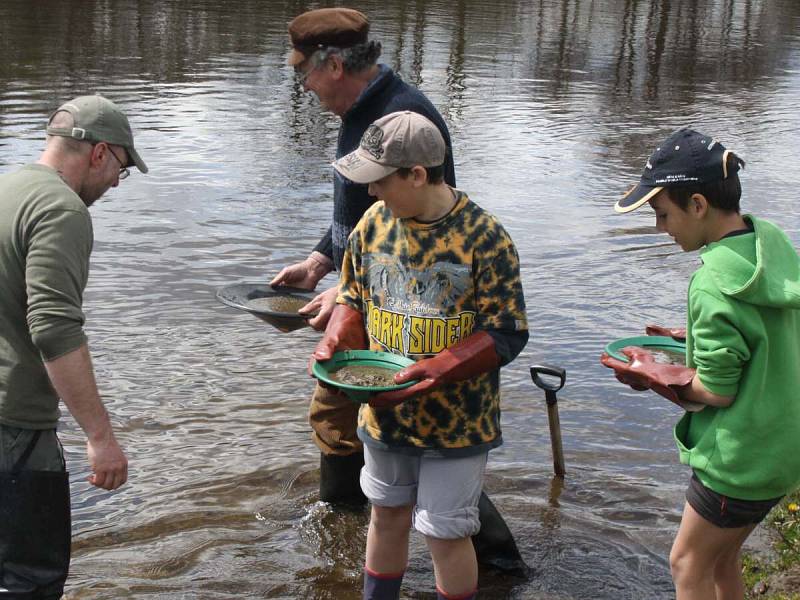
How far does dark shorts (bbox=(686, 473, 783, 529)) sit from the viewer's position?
3.49 meters

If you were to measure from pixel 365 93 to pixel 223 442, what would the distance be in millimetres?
2496

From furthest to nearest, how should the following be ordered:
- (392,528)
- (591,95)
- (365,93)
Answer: (591,95) → (365,93) → (392,528)

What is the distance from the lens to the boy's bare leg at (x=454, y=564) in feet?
12.5

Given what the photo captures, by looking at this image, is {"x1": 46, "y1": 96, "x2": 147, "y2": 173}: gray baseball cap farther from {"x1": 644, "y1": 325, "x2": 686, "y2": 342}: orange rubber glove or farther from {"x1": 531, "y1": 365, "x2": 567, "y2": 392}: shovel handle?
{"x1": 531, "y1": 365, "x2": 567, "y2": 392}: shovel handle

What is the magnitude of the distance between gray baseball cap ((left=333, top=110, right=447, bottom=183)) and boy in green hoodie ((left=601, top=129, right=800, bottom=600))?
2.23ft

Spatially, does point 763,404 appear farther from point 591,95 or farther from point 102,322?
point 591,95

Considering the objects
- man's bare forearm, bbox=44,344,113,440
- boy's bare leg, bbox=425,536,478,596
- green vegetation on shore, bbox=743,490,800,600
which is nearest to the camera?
man's bare forearm, bbox=44,344,113,440

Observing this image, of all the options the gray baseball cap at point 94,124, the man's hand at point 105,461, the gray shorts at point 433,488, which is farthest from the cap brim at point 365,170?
the man's hand at point 105,461

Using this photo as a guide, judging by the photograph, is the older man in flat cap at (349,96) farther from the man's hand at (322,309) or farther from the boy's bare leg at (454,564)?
the boy's bare leg at (454,564)

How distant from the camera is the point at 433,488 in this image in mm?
3783

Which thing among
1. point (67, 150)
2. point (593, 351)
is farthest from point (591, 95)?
point (67, 150)

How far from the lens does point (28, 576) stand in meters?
3.60

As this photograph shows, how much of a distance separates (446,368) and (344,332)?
1.71 feet

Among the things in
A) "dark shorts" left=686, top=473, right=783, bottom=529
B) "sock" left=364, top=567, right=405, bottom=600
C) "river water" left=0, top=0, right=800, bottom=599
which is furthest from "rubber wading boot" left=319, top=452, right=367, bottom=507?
"dark shorts" left=686, top=473, right=783, bottom=529
